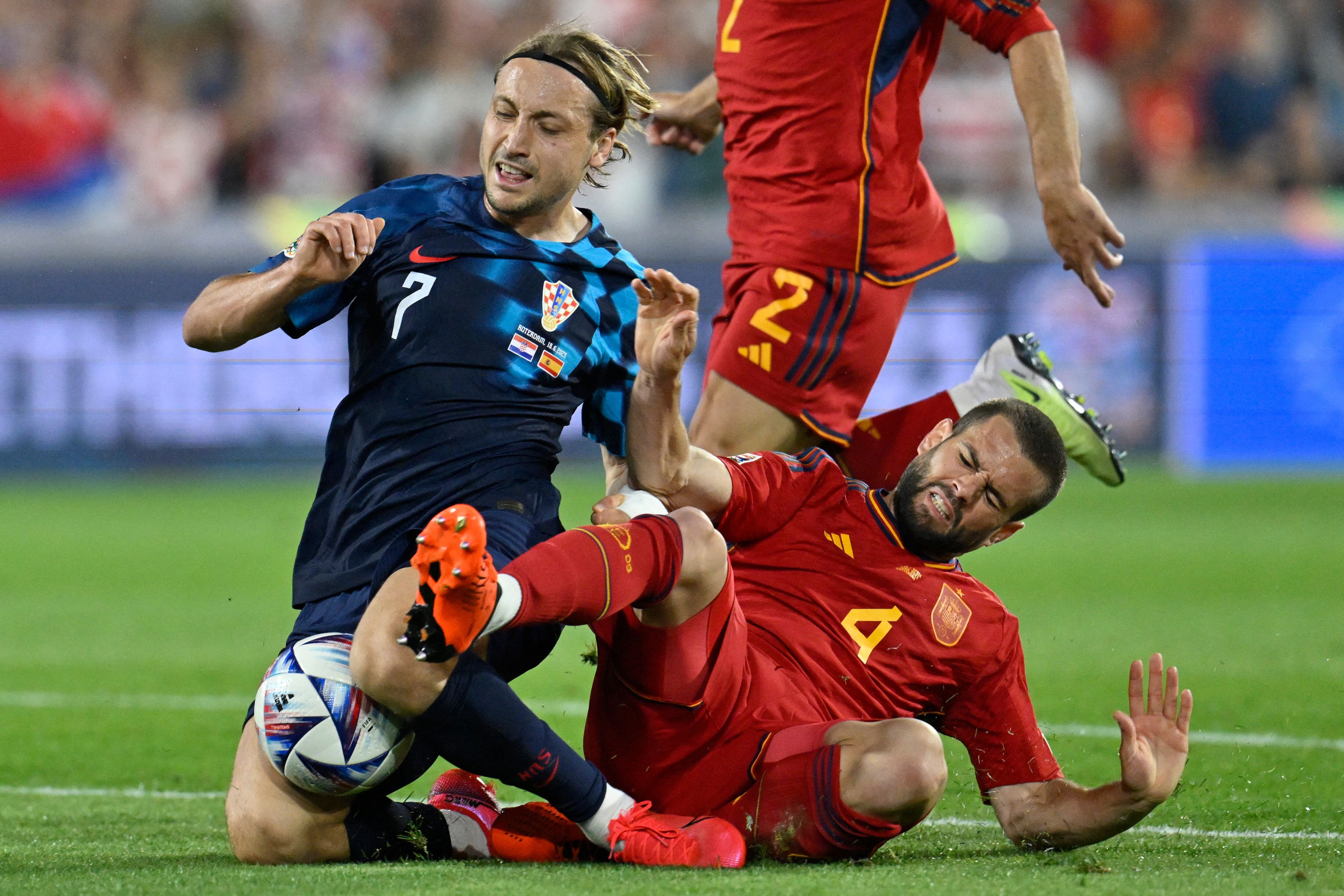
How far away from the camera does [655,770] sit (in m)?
3.49

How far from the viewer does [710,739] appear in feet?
11.5

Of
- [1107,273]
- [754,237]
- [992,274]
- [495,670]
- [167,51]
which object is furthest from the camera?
[167,51]

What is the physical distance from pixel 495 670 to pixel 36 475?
1003cm

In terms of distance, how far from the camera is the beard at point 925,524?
12.3 feet

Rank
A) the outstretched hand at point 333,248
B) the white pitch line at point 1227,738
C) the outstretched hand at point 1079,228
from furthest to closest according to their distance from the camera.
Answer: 1. the white pitch line at point 1227,738
2. the outstretched hand at point 1079,228
3. the outstretched hand at point 333,248

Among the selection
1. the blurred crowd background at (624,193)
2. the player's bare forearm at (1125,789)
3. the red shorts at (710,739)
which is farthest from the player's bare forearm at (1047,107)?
the blurred crowd background at (624,193)

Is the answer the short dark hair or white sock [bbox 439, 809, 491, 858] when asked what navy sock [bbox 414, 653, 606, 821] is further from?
the short dark hair

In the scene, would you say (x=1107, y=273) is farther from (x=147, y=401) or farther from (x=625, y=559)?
(x=625, y=559)

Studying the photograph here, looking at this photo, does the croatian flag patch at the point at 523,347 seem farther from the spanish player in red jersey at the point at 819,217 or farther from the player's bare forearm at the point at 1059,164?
the player's bare forearm at the point at 1059,164

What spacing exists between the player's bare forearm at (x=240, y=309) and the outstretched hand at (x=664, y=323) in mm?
700

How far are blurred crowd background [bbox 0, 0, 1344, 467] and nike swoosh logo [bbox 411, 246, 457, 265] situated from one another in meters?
7.24

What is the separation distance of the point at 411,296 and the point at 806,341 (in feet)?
4.44

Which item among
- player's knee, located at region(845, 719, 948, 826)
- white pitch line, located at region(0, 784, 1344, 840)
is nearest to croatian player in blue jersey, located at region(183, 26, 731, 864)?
player's knee, located at region(845, 719, 948, 826)

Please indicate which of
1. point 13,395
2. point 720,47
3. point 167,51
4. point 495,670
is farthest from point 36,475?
point 495,670
